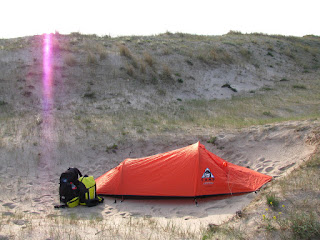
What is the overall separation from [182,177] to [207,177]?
0.60m

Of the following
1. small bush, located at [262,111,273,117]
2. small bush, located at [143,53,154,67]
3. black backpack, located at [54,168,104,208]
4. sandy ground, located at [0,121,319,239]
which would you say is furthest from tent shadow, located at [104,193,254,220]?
small bush, located at [143,53,154,67]

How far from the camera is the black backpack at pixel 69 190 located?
23.6 feet

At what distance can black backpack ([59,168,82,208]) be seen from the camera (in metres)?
7.20

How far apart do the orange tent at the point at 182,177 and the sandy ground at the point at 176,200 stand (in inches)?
9.2

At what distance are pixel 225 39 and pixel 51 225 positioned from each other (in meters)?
23.5

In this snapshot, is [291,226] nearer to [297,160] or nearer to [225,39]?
[297,160]

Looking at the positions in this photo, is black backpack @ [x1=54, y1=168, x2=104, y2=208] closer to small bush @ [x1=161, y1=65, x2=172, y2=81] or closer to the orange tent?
the orange tent

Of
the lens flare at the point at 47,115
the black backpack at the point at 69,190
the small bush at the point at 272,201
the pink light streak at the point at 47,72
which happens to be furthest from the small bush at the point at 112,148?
the small bush at the point at 272,201

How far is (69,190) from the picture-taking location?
284 inches

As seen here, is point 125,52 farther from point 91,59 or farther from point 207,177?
point 207,177

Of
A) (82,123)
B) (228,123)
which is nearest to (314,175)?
(228,123)

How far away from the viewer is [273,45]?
2625cm

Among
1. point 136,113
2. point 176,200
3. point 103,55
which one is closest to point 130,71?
point 103,55

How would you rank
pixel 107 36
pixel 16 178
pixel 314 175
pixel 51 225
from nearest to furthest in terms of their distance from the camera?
pixel 51 225, pixel 314 175, pixel 16 178, pixel 107 36
